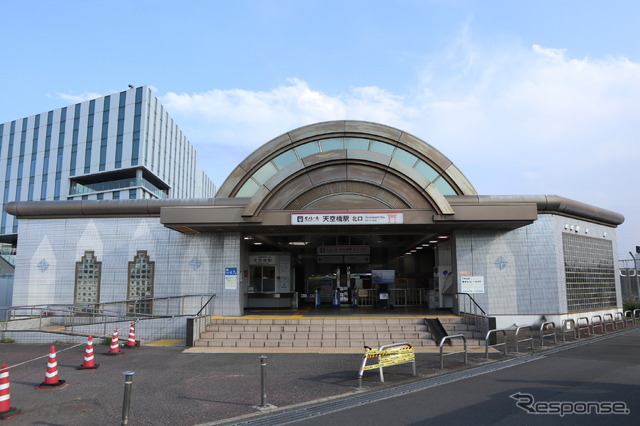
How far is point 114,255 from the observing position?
17.8m

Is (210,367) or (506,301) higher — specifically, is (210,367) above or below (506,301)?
below

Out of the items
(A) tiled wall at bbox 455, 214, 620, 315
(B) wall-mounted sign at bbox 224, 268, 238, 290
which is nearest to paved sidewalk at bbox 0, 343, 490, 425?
(B) wall-mounted sign at bbox 224, 268, 238, 290

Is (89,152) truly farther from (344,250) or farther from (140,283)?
(140,283)

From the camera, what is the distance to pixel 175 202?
16.9 meters

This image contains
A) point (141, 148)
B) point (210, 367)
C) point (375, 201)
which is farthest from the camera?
point (141, 148)

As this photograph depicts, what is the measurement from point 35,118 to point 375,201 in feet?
187

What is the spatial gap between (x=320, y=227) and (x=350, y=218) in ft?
4.52

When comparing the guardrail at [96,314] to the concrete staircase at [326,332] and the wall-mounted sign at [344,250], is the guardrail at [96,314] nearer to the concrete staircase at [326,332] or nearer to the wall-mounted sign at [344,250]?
the concrete staircase at [326,332]

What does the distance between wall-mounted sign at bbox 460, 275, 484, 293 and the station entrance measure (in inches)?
106

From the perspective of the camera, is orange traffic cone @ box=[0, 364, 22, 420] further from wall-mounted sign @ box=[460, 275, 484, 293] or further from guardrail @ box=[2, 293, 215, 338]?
wall-mounted sign @ box=[460, 275, 484, 293]

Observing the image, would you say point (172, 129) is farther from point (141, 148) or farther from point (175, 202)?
point (175, 202)

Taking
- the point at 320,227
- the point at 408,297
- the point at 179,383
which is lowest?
the point at 179,383

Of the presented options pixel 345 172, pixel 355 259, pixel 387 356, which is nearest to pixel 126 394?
pixel 387 356

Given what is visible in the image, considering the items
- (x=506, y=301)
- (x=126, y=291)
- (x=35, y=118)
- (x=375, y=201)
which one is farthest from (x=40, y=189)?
(x=506, y=301)
